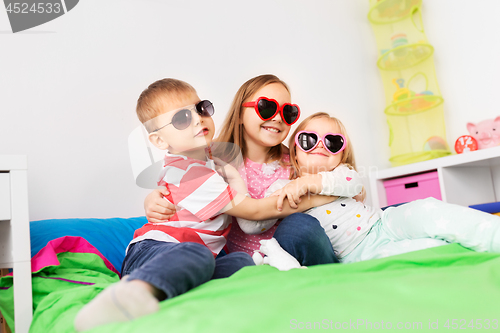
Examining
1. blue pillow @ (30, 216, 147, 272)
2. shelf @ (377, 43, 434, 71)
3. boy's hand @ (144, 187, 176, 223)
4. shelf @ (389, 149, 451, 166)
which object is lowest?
blue pillow @ (30, 216, 147, 272)

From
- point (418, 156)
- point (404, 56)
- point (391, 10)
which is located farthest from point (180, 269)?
point (391, 10)

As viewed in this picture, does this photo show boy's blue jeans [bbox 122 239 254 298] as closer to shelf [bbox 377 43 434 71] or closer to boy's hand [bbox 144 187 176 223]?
boy's hand [bbox 144 187 176 223]

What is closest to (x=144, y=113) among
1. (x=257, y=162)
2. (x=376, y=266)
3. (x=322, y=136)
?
(x=257, y=162)

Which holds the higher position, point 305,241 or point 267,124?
point 267,124

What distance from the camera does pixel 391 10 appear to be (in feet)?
7.68

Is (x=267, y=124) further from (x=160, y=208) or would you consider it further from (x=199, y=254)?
(x=199, y=254)

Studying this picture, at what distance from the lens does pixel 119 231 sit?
133cm

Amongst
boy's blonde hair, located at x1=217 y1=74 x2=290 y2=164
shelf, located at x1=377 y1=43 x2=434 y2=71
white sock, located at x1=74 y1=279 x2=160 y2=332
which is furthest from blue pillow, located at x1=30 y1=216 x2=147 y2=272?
shelf, located at x1=377 y1=43 x2=434 y2=71

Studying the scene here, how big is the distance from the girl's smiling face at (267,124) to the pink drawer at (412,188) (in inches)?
40.1

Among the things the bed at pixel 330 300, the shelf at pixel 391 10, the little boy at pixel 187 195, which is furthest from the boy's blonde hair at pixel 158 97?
the shelf at pixel 391 10

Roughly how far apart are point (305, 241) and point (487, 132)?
4.51 ft

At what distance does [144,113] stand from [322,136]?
1.78ft

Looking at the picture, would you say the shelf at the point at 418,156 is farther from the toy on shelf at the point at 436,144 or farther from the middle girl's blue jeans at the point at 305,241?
the middle girl's blue jeans at the point at 305,241

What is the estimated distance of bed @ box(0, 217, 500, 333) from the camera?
441mm
